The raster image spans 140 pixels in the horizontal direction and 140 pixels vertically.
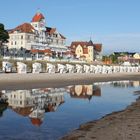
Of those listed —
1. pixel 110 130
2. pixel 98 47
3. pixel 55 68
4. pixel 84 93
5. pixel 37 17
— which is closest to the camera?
pixel 110 130

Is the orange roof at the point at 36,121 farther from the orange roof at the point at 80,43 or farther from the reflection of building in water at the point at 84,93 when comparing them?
the orange roof at the point at 80,43

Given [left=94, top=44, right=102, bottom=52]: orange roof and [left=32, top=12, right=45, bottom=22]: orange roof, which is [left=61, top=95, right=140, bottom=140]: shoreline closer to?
[left=32, top=12, right=45, bottom=22]: orange roof

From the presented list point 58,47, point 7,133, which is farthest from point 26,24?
point 7,133

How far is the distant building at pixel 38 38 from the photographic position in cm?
11481

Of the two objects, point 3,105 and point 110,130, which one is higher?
point 3,105

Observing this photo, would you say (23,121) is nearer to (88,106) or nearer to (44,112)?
(44,112)

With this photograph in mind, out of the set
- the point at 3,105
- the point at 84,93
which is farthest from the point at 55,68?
the point at 3,105

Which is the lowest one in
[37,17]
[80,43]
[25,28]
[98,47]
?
[98,47]

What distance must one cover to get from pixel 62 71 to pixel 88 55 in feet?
305

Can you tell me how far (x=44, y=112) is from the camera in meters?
17.2

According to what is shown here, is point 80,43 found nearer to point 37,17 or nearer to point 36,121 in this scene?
point 37,17

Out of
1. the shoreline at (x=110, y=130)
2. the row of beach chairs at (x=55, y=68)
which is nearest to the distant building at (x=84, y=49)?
the row of beach chairs at (x=55, y=68)

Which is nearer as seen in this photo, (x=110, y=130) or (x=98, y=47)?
(x=110, y=130)

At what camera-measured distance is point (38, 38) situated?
394 feet
